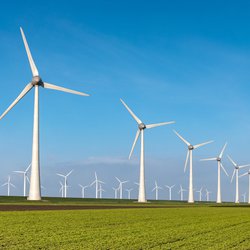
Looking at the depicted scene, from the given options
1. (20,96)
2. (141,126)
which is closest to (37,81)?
(20,96)

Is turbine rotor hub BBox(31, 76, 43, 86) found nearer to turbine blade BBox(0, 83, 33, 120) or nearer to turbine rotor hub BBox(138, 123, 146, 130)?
turbine blade BBox(0, 83, 33, 120)

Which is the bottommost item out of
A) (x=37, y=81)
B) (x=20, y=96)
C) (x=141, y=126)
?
(x=141, y=126)

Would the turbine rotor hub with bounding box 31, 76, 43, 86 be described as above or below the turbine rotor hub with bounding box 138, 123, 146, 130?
above

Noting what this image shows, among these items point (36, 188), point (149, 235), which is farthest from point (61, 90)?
point (149, 235)

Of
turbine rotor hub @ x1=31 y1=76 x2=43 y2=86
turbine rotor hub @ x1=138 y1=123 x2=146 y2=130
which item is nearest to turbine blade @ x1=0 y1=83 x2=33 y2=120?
turbine rotor hub @ x1=31 y1=76 x2=43 y2=86

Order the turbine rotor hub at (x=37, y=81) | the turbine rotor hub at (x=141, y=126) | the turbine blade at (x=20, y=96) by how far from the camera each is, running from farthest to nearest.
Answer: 1. the turbine rotor hub at (x=141, y=126)
2. the turbine rotor hub at (x=37, y=81)
3. the turbine blade at (x=20, y=96)

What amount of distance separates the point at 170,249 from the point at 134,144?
290ft

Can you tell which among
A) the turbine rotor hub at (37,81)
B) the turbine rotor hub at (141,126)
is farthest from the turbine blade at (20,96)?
the turbine rotor hub at (141,126)

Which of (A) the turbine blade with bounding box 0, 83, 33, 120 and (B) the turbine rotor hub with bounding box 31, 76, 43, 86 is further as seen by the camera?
(B) the turbine rotor hub with bounding box 31, 76, 43, 86

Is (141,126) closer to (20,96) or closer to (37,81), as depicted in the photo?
(37,81)

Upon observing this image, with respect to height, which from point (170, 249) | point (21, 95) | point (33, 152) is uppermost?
point (21, 95)

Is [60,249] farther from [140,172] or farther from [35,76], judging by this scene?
[140,172]

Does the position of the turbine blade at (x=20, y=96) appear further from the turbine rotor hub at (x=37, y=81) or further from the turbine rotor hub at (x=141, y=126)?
the turbine rotor hub at (x=141, y=126)

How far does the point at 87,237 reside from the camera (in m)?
23.2
